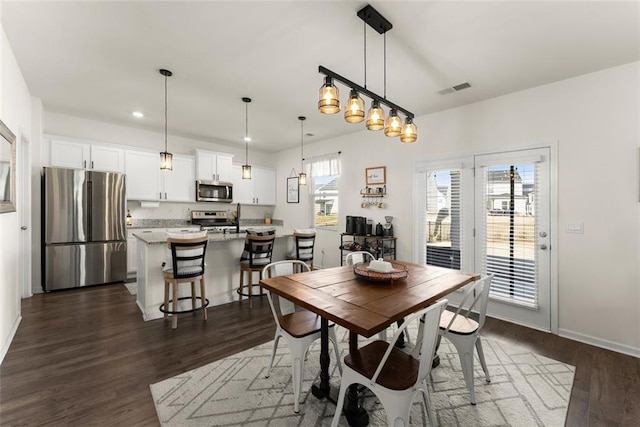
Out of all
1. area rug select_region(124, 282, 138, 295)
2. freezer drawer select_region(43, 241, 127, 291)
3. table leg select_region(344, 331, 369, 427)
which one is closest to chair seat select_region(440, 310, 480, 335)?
table leg select_region(344, 331, 369, 427)

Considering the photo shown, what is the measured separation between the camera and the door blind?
3.29m

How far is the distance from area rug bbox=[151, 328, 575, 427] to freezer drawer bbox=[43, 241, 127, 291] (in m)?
3.40

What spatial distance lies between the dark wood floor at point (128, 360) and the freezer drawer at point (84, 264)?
0.52 metres

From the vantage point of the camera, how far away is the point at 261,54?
266 cm

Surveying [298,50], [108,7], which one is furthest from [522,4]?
[108,7]

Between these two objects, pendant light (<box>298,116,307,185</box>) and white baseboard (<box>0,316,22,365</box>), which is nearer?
white baseboard (<box>0,316,22,365</box>)

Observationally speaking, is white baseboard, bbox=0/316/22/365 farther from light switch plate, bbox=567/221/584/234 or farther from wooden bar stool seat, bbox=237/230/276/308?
light switch plate, bbox=567/221/584/234

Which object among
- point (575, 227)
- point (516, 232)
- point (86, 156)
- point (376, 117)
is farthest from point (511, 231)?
point (86, 156)

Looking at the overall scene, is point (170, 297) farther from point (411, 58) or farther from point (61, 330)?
point (411, 58)

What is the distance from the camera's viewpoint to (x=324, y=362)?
200 cm

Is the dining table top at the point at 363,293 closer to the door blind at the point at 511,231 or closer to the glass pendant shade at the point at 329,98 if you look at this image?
the glass pendant shade at the point at 329,98

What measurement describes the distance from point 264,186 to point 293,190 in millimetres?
794

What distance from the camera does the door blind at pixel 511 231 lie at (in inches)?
129

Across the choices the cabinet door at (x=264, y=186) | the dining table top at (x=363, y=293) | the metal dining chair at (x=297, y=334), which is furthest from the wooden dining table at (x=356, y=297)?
the cabinet door at (x=264, y=186)
